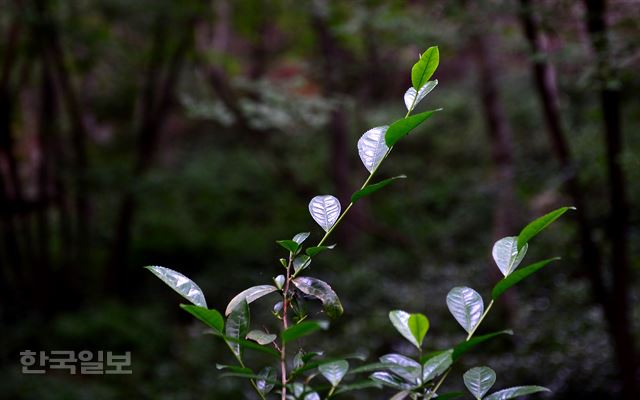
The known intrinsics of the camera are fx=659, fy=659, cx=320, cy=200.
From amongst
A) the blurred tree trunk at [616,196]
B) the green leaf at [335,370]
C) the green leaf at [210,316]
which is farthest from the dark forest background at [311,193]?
the green leaf at [210,316]

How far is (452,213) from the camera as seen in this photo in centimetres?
970

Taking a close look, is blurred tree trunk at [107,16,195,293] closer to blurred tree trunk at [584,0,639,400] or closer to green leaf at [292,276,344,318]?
blurred tree trunk at [584,0,639,400]

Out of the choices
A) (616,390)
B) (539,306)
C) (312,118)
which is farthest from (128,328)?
(616,390)

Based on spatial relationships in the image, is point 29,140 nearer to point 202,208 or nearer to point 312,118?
point 202,208

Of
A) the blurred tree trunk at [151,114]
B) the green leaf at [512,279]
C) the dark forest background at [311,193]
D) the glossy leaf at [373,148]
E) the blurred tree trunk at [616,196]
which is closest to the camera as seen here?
the green leaf at [512,279]

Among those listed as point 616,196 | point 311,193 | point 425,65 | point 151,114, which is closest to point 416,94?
point 425,65

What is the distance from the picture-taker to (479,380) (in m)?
0.83

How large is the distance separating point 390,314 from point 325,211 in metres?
0.17

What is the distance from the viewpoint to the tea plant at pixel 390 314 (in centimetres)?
72

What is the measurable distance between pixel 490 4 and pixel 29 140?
791 centimetres

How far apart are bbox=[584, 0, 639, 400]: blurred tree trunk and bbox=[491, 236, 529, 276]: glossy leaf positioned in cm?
216

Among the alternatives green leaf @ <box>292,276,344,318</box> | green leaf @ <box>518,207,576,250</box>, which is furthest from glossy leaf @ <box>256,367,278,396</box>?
green leaf @ <box>518,207,576,250</box>

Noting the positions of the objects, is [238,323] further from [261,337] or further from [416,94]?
[416,94]

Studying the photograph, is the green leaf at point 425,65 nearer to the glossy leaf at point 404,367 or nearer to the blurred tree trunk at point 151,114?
the glossy leaf at point 404,367
